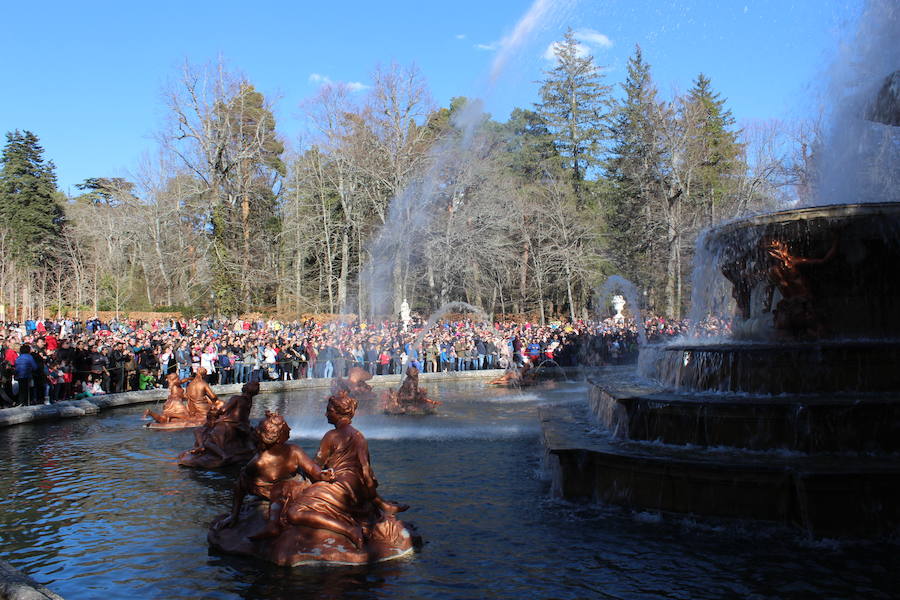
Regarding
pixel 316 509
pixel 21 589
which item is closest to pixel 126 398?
pixel 316 509

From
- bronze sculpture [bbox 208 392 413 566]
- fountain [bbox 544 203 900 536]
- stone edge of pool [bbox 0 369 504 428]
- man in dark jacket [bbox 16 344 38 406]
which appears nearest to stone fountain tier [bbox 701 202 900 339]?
fountain [bbox 544 203 900 536]

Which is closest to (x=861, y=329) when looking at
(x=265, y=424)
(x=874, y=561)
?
(x=874, y=561)

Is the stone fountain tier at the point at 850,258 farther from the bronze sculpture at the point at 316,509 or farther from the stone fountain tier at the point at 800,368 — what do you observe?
the bronze sculpture at the point at 316,509

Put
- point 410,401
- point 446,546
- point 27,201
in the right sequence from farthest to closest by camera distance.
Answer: point 27,201
point 410,401
point 446,546

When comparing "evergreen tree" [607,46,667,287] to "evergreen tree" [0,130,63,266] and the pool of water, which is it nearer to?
the pool of water

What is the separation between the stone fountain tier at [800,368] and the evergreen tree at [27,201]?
6837 centimetres

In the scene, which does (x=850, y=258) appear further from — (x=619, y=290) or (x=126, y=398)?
(x=619, y=290)

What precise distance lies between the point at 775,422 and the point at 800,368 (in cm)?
124

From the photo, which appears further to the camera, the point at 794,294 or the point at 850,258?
the point at 794,294

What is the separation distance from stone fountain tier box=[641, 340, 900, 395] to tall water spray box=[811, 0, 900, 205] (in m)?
5.38

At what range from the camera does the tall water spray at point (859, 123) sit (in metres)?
13.6

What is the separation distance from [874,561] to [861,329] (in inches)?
195

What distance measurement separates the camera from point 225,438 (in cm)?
1155

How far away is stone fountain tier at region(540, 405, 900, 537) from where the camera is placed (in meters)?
6.78
